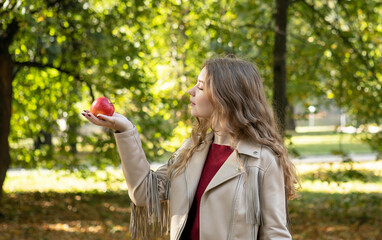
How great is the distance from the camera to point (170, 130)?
351 inches

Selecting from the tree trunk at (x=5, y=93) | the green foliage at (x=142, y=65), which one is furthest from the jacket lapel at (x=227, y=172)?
the tree trunk at (x=5, y=93)

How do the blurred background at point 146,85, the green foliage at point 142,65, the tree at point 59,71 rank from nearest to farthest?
the tree at point 59,71 → the blurred background at point 146,85 → the green foliage at point 142,65

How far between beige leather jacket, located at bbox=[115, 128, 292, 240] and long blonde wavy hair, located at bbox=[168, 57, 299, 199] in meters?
A: 0.06

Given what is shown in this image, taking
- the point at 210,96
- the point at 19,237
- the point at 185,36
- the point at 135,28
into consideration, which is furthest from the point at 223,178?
the point at 185,36

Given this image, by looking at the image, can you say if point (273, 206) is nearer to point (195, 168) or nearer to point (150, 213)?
point (195, 168)

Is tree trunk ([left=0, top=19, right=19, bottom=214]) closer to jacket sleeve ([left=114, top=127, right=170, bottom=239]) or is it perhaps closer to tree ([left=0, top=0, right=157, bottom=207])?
tree ([left=0, top=0, right=157, bottom=207])

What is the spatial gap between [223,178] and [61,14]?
Result: 6.03 metres

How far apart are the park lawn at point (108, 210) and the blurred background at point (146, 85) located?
35 mm

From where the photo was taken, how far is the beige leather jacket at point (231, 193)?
7.71 feet

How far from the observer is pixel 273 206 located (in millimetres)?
2357

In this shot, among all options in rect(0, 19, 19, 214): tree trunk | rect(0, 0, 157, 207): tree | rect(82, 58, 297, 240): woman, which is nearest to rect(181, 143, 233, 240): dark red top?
rect(82, 58, 297, 240): woman

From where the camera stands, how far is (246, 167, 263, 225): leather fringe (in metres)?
2.34

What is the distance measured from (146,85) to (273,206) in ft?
21.1

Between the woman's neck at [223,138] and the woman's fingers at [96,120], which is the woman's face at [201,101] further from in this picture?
the woman's fingers at [96,120]
